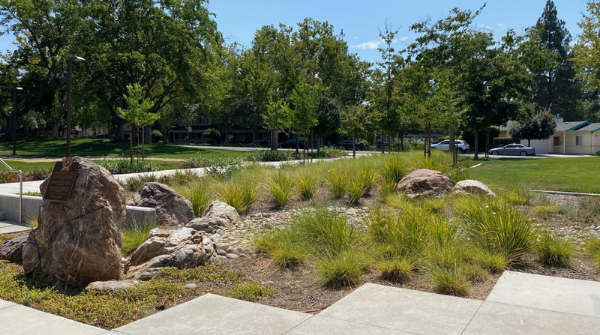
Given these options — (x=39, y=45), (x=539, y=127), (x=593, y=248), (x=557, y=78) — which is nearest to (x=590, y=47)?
(x=593, y=248)

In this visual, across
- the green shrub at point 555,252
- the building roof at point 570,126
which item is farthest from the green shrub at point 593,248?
the building roof at point 570,126

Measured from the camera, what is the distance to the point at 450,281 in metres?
5.02

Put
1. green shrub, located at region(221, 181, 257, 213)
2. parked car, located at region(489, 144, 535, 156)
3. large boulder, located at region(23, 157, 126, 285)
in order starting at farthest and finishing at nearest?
1. parked car, located at region(489, 144, 535, 156)
2. green shrub, located at region(221, 181, 257, 213)
3. large boulder, located at region(23, 157, 126, 285)

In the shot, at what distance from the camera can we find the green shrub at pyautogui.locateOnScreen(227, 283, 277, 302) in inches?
196

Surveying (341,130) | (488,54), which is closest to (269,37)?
(341,130)

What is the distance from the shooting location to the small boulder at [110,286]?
5.14 meters

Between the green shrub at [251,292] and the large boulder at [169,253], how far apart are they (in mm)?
1194

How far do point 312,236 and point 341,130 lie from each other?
94.2 ft

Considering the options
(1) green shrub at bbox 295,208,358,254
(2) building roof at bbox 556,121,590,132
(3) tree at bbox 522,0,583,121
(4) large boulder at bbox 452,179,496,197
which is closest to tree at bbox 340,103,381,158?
(4) large boulder at bbox 452,179,496,197

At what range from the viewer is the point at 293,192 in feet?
36.4

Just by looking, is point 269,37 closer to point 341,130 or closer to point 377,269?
point 341,130

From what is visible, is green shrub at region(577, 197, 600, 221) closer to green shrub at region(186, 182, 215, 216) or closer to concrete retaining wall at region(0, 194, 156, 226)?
green shrub at region(186, 182, 215, 216)

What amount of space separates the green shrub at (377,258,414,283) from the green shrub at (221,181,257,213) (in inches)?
192

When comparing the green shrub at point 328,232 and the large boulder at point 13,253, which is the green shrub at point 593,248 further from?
the large boulder at point 13,253
